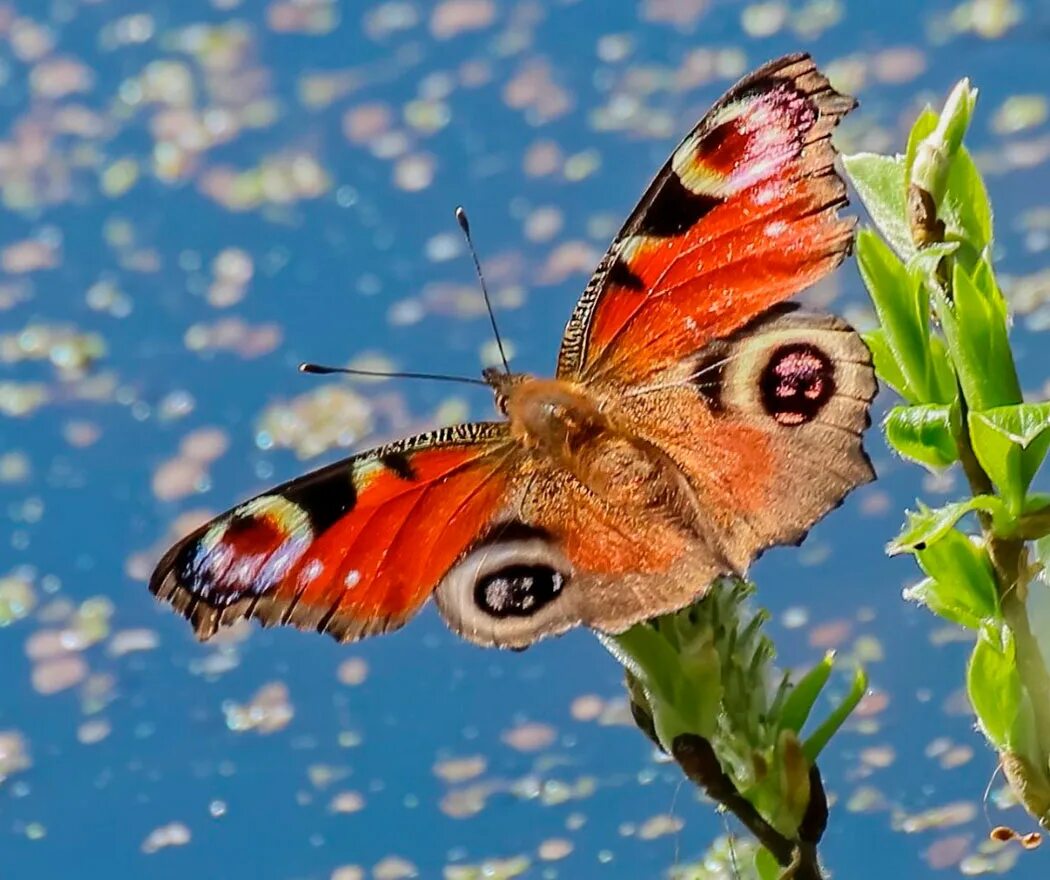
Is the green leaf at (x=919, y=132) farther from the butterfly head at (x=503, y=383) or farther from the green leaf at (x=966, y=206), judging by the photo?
the butterfly head at (x=503, y=383)

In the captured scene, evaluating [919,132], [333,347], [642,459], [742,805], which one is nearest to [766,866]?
[742,805]

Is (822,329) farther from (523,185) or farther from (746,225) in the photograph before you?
(523,185)

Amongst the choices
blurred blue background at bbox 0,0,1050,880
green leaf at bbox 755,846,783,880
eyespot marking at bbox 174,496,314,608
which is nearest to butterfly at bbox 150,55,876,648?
eyespot marking at bbox 174,496,314,608

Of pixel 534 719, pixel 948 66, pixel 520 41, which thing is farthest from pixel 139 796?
pixel 948 66

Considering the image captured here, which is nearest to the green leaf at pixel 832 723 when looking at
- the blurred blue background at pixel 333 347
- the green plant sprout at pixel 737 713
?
the green plant sprout at pixel 737 713

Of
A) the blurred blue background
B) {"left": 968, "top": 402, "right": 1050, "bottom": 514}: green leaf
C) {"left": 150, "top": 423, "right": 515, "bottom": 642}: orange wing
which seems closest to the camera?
{"left": 968, "top": 402, "right": 1050, "bottom": 514}: green leaf

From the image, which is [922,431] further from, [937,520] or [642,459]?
[642,459]

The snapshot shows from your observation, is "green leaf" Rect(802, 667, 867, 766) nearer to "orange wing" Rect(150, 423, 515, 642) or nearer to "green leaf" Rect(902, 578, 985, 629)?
"green leaf" Rect(902, 578, 985, 629)
